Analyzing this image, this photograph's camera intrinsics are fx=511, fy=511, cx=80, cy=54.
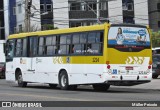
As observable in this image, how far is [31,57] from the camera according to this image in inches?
1117

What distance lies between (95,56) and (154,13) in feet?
193

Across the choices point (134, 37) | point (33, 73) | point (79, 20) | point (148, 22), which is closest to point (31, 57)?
point (33, 73)

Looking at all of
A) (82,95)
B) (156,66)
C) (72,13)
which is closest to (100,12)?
(72,13)

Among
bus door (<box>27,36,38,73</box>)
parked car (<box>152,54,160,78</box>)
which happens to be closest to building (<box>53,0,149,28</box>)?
parked car (<box>152,54,160,78</box>)

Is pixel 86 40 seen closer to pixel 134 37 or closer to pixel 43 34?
pixel 134 37

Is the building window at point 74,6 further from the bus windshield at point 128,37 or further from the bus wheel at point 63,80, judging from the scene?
the bus windshield at point 128,37

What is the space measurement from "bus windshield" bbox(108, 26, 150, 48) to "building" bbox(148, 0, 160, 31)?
5740 centimetres

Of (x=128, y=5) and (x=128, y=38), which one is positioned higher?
(x=128, y=5)

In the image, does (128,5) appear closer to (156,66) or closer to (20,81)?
(156,66)

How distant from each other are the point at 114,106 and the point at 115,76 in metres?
7.03

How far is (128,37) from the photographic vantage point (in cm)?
2344

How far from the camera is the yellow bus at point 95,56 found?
23.0m

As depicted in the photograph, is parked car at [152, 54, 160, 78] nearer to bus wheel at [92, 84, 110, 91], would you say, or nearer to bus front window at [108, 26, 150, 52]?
bus wheel at [92, 84, 110, 91]

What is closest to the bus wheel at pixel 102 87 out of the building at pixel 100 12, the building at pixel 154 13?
the building at pixel 100 12
